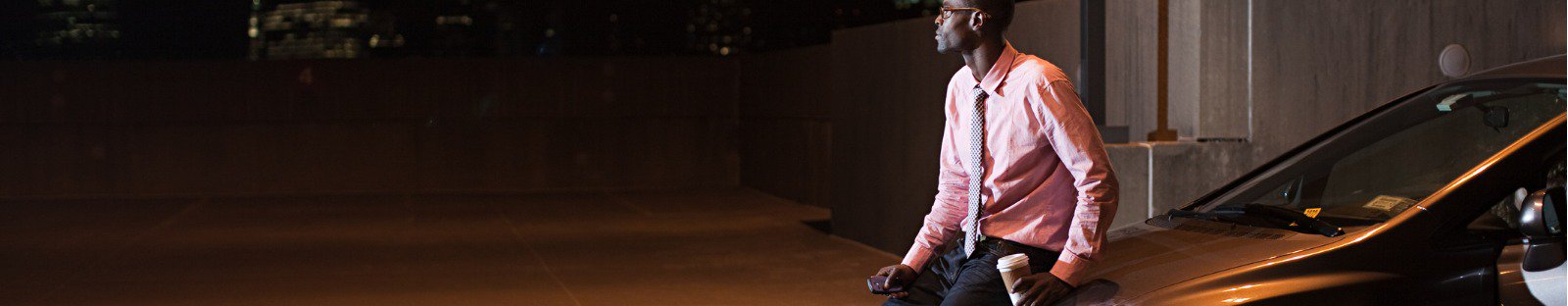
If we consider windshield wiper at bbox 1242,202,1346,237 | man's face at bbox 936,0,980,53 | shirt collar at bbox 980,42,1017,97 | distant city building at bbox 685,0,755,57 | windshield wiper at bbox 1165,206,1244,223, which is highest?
distant city building at bbox 685,0,755,57

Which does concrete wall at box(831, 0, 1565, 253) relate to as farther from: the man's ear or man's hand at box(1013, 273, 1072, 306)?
man's hand at box(1013, 273, 1072, 306)

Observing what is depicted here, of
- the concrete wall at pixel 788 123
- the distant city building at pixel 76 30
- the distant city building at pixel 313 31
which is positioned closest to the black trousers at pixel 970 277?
the concrete wall at pixel 788 123

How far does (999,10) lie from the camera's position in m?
3.51

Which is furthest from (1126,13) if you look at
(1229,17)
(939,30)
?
(939,30)

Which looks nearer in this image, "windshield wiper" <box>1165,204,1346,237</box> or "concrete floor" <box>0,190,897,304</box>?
"windshield wiper" <box>1165,204,1346,237</box>

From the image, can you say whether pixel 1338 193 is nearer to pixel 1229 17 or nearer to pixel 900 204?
pixel 1229 17

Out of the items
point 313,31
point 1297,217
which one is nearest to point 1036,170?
point 1297,217

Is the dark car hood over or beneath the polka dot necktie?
beneath

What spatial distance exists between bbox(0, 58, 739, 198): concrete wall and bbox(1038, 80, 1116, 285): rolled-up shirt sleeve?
18384 millimetres

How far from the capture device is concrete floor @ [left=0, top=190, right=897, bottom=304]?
29.9 feet

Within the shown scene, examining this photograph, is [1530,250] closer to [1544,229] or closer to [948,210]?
[1544,229]

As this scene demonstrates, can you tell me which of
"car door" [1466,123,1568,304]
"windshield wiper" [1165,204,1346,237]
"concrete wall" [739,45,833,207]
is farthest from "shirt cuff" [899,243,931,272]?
"concrete wall" [739,45,833,207]

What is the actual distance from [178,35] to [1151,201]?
2116 cm

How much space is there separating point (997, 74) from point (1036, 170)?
242 millimetres
